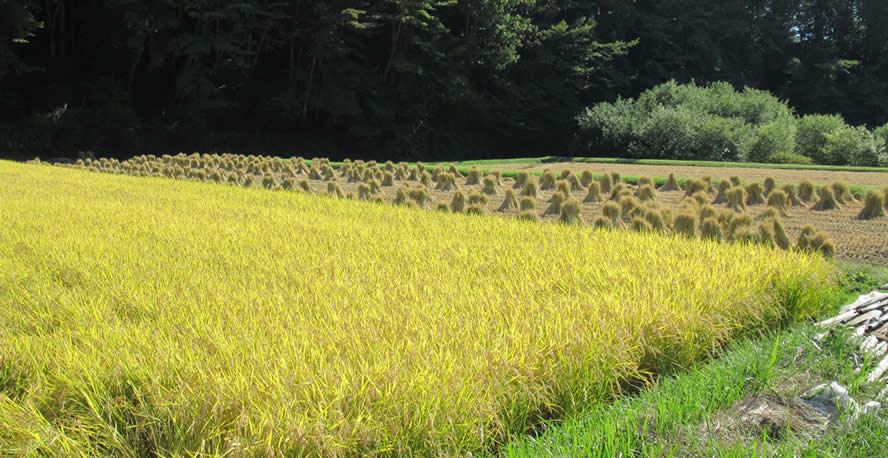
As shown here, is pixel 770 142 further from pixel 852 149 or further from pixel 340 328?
pixel 340 328

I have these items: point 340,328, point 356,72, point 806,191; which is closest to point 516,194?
point 806,191

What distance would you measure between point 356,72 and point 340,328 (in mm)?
24715

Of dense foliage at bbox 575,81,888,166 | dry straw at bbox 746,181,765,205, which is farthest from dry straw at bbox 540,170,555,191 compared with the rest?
dense foliage at bbox 575,81,888,166

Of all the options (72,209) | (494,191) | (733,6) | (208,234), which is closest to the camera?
(208,234)

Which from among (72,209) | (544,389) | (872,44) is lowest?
(72,209)

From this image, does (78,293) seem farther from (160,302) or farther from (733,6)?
(733,6)

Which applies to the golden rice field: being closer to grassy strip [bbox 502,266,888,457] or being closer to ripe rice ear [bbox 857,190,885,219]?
grassy strip [bbox 502,266,888,457]

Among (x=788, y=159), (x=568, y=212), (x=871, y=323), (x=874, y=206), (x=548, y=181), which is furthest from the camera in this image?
(x=788, y=159)

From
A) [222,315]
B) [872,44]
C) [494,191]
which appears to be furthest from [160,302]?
[872,44]

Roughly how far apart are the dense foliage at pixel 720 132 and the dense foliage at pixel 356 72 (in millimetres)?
315

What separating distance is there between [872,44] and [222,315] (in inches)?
1967

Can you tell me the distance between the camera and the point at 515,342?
2328 mm

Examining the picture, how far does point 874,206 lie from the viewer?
7504 mm

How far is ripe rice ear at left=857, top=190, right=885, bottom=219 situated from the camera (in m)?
7.47
